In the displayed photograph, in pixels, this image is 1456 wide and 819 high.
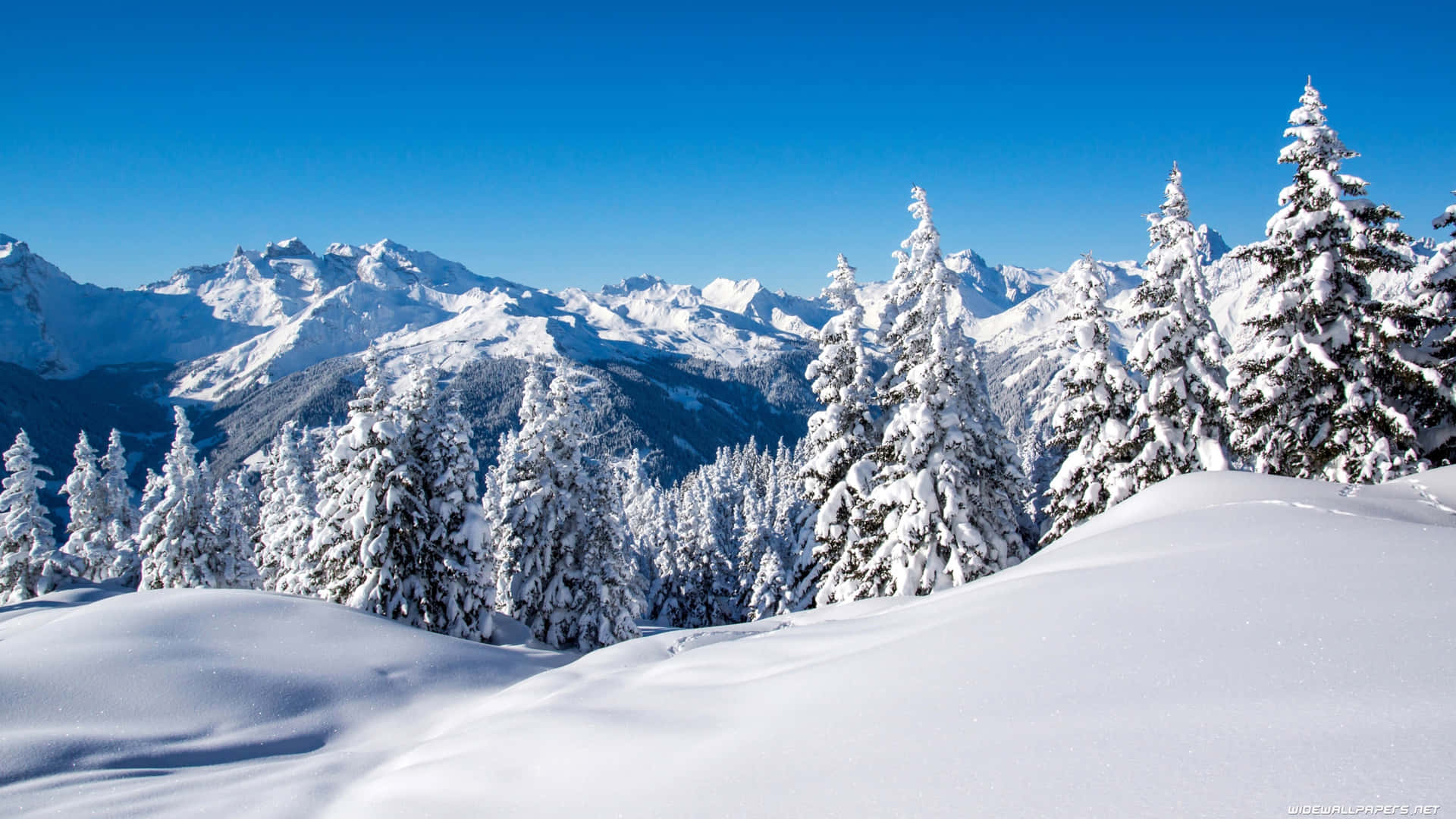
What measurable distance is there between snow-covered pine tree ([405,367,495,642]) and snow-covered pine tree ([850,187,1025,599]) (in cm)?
1193

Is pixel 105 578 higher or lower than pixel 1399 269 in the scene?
lower

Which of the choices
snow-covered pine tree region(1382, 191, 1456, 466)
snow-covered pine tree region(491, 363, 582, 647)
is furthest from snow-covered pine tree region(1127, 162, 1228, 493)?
snow-covered pine tree region(491, 363, 582, 647)

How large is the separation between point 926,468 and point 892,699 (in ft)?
45.1

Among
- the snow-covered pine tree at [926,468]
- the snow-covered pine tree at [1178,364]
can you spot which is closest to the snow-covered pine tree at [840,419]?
the snow-covered pine tree at [926,468]

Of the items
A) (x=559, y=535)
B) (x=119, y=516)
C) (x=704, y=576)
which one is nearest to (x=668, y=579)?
(x=704, y=576)

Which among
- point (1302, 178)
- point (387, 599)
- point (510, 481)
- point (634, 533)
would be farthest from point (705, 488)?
point (1302, 178)

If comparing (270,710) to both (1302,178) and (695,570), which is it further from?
(695,570)

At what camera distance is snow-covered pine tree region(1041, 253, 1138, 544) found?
1762cm

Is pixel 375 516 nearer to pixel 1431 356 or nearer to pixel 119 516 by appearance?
pixel 1431 356

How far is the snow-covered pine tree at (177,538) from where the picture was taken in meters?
31.6

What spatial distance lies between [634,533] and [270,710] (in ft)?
249

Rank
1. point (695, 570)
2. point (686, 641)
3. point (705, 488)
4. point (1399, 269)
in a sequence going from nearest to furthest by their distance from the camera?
1. point (686, 641)
2. point (1399, 269)
3. point (695, 570)
4. point (705, 488)

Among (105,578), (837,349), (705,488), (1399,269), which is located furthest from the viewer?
(705,488)

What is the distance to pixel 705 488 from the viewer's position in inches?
2415
